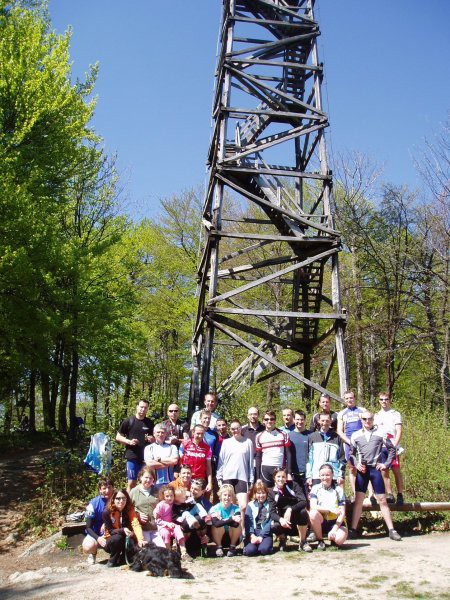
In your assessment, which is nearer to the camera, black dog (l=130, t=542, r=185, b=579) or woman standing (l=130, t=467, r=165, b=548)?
black dog (l=130, t=542, r=185, b=579)

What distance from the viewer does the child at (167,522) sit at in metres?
6.16

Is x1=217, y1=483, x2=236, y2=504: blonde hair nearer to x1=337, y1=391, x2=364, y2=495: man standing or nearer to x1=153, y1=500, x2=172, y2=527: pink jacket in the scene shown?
x1=153, y1=500, x2=172, y2=527: pink jacket

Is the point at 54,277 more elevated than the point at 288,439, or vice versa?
the point at 54,277

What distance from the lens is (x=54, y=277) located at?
1194 centimetres

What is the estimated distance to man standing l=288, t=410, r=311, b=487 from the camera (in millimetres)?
7117

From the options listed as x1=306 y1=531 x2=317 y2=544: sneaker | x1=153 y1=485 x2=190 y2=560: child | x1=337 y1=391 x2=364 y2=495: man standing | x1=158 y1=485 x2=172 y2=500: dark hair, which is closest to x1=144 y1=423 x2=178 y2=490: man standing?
x1=158 y1=485 x2=172 y2=500: dark hair

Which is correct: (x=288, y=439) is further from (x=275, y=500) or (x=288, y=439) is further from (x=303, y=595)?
(x=303, y=595)

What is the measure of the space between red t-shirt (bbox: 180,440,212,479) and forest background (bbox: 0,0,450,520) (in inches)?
128

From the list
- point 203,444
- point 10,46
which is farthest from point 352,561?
point 10,46

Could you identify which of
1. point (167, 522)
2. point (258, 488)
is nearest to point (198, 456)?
point (258, 488)

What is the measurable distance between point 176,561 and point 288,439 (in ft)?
7.43

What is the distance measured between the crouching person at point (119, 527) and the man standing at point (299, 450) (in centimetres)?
213

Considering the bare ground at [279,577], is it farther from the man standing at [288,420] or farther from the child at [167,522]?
the man standing at [288,420]

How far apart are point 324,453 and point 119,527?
2736mm
